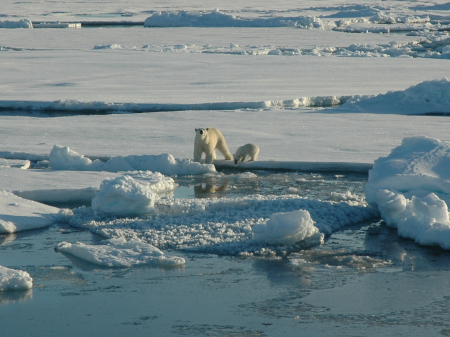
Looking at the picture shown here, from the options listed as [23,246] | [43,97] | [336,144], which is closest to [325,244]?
[23,246]

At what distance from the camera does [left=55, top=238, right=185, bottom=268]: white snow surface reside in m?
3.94

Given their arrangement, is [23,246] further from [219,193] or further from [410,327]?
[410,327]

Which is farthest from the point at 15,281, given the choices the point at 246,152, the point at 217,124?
the point at 217,124

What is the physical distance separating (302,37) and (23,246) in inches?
761

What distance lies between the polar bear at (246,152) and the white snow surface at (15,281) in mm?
3440

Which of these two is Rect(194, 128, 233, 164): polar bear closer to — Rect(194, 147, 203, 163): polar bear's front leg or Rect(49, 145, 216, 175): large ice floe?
Rect(194, 147, 203, 163): polar bear's front leg

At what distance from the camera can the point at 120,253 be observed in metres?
4.06

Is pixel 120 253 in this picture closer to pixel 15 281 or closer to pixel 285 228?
pixel 15 281

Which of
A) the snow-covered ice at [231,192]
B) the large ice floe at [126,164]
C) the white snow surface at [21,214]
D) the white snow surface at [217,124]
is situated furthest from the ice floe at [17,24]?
the white snow surface at [21,214]

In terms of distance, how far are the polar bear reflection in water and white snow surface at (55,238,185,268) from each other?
2325 mm

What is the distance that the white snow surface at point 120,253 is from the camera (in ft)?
12.9

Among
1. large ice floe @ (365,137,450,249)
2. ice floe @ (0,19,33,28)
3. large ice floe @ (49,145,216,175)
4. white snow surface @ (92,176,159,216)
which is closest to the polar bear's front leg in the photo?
large ice floe @ (49,145,216,175)

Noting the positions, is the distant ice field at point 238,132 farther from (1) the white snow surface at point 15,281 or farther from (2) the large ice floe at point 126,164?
(1) the white snow surface at point 15,281

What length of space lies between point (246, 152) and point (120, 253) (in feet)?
9.29
